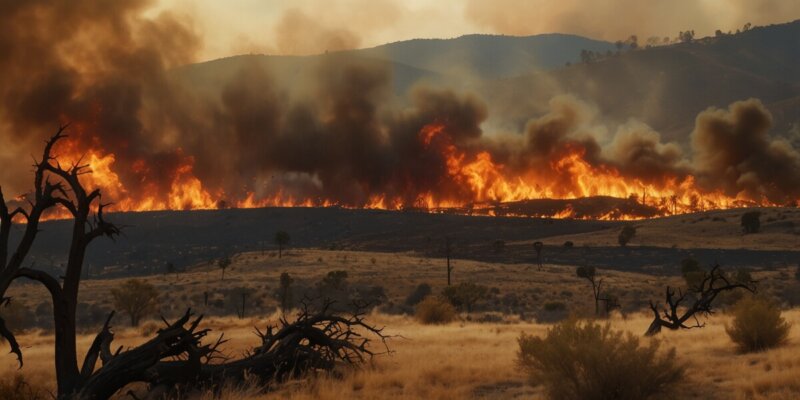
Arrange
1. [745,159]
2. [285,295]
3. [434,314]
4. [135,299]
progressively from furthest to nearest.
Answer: [745,159] < [285,295] < [135,299] < [434,314]

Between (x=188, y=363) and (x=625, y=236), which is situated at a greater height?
(x=625, y=236)

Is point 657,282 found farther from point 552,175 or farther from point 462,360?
point 552,175

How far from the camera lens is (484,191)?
15288 centimetres

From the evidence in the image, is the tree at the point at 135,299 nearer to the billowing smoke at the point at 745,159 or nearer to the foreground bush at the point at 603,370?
the foreground bush at the point at 603,370

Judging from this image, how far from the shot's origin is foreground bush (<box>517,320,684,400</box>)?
39.6 feet

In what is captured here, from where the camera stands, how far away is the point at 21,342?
105 feet

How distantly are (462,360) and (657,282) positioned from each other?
186 ft

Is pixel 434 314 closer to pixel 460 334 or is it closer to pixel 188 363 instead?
pixel 460 334

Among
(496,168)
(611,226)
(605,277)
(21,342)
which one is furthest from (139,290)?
(496,168)

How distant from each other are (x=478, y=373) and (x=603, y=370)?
14.7 feet

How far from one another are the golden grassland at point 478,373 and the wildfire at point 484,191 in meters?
112

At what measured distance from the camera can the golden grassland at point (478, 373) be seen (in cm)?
1316

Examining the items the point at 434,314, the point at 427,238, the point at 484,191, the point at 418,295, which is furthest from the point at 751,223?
the point at 434,314

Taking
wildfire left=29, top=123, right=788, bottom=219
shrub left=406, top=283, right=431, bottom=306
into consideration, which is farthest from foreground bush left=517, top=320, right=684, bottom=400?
wildfire left=29, top=123, right=788, bottom=219
